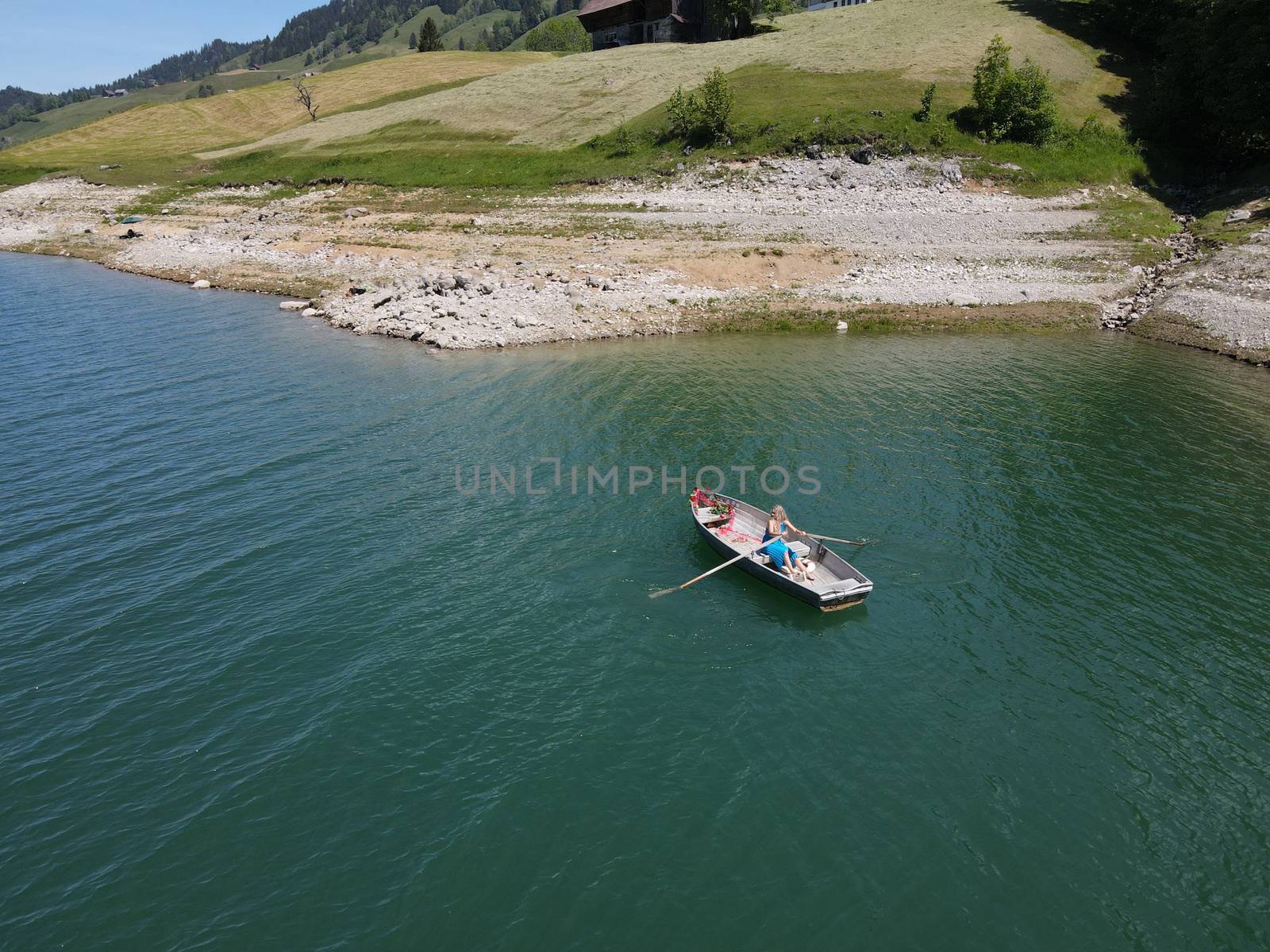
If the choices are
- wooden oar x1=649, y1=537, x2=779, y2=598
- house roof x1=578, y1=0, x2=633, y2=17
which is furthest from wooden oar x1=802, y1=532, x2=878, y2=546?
house roof x1=578, y1=0, x2=633, y2=17

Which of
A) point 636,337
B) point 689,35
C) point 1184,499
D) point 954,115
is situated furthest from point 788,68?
point 1184,499

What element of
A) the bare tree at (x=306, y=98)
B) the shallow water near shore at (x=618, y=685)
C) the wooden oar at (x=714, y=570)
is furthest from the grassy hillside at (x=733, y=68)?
the wooden oar at (x=714, y=570)

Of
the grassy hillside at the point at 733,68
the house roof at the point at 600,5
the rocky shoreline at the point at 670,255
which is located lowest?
the rocky shoreline at the point at 670,255

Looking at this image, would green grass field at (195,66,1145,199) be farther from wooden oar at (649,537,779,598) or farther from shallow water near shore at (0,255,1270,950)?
wooden oar at (649,537,779,598)

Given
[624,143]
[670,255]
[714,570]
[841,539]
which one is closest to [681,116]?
[624,143]

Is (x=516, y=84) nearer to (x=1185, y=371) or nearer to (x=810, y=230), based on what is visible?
(x=810, y=230)

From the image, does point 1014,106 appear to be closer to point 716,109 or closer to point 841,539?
point 716,109

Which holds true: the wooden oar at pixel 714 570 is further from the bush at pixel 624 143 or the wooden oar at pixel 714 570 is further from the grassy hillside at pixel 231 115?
the grassy hillside at pixel 231 115
